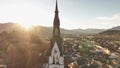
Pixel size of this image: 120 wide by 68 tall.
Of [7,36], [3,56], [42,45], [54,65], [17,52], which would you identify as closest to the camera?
[54,65]

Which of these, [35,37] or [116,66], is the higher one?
[35,37]

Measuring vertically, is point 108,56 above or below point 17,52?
below

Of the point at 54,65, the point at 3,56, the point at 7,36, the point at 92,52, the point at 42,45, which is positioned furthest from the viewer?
the point at 92,52

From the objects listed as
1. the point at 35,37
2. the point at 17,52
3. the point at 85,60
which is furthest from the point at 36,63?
the point at 85,60

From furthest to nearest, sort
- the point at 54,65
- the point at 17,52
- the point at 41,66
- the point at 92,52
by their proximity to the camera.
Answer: the point at 92,52, the point at 17,52, the point at 41,66, the point at 54,65

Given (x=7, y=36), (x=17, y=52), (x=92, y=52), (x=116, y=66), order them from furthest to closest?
(x=92, y=52), (x=7, y=36), (x=116, y=66), (x=17, y=52)

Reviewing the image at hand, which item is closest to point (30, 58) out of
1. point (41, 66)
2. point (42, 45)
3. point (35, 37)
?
point (41, 66)

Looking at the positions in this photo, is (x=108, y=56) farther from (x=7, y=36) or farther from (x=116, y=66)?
(x=7, y=36)

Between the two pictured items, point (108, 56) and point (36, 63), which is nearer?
point (36, 63)

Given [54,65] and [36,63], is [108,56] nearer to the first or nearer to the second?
[36,63]
